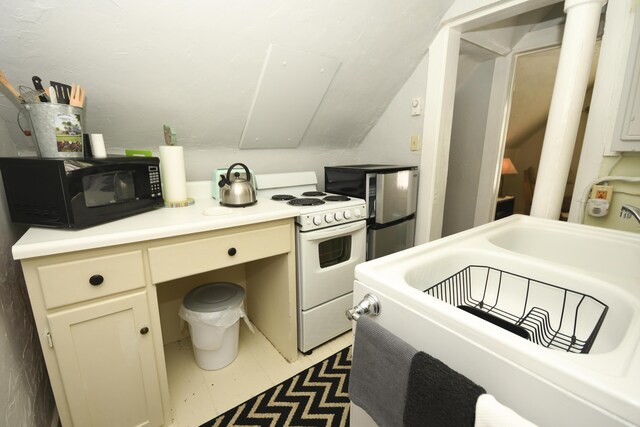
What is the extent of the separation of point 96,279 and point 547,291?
1.38 m

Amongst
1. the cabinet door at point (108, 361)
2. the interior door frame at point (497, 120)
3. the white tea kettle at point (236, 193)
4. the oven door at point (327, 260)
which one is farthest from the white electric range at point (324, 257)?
the interior door frame at point (497, 120)

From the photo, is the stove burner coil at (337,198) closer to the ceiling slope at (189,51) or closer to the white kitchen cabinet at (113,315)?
the white kitchen cabinet at (113,315)

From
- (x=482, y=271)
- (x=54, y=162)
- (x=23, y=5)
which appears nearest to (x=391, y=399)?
(x=482, y=271)

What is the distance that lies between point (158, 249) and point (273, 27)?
110 centimetres

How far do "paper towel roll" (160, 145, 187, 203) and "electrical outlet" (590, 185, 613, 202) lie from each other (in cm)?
196

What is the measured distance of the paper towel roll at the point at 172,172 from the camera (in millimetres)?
1377

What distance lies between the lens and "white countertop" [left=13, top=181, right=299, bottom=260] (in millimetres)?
876

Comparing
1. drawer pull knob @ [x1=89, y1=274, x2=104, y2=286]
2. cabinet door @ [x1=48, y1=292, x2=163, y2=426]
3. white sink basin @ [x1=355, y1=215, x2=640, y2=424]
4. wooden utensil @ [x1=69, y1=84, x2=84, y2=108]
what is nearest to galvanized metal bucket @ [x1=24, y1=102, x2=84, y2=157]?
wooden utensil @ [x1=69, y1=84, x2=84, y2=108]

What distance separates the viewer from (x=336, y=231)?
1564mm

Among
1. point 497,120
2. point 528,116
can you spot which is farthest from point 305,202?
point 528,116

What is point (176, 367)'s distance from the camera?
5.28ft

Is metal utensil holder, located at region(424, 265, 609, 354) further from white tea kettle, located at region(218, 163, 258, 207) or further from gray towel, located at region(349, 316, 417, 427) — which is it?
white tea kettle, located at region(218, 163, 258, 207)

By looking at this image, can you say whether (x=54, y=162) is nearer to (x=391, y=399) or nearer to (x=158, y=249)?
(x=158, y=249)

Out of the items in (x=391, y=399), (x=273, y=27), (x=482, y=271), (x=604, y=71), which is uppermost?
(x=273, y=27)
